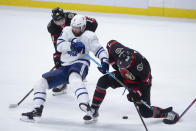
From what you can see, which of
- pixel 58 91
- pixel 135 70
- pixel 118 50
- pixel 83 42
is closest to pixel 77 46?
pixel 83 42

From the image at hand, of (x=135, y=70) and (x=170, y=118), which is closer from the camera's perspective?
(x=135, y=70)

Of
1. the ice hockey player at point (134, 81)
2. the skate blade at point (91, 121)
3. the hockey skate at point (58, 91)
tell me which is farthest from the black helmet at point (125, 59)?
the hockey skate at point (58, 91)

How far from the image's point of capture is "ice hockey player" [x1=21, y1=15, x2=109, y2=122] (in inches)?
142

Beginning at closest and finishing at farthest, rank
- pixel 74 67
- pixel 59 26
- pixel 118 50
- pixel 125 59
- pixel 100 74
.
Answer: pixel 125 59, pixel 118 50, pixel 74 67, pixel 59 26, pixel 100 74

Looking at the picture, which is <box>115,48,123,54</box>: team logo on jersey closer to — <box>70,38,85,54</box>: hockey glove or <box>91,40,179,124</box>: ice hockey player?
<box>91,40,179,124</box>: ice hockey player

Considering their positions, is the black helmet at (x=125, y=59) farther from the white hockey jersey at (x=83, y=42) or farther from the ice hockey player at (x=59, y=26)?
the ice hockey player at (x=59, y=26)

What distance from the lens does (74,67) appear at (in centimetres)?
382

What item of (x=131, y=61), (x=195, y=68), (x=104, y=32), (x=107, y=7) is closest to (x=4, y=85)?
(x=131, y=61)

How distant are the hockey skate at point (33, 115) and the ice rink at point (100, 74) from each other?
58mm

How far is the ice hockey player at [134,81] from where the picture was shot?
11.6 ft

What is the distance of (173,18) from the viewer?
30.2 ft

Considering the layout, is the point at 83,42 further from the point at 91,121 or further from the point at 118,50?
the point at 91,121

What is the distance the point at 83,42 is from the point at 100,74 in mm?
1576

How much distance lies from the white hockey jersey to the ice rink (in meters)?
0.52
